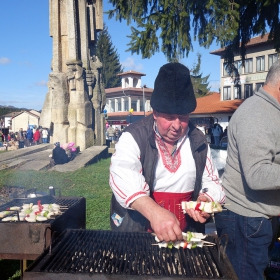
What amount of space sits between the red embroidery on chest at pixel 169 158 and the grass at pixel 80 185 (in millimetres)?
3027

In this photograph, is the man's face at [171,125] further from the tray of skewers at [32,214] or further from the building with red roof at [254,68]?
the building with red roof at [254,68]

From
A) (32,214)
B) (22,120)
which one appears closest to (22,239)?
(32,214)

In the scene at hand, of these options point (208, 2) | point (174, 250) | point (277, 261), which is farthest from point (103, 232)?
point (208, 2)

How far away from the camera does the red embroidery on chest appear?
2557 millimetres

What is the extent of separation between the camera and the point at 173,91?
7.95 feet

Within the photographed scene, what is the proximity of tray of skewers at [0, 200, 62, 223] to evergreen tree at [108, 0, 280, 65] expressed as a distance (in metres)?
7.05

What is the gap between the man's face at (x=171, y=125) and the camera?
243cm

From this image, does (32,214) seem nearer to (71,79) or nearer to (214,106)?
(71,79)

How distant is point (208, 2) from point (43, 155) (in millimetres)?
8631

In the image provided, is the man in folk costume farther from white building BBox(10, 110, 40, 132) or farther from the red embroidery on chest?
white building BBox(10, 110, 40, 132)

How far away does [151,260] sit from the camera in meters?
2.18

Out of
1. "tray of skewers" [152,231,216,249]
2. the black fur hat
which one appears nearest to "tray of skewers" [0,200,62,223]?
"tray of skewers" [152,231,216,249]

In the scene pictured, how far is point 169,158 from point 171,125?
27 cm

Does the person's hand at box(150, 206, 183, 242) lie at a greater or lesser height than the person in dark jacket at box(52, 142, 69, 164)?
greater
